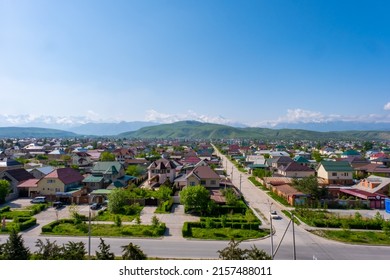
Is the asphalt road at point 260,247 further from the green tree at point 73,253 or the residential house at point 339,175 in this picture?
the residential house at point 339,175

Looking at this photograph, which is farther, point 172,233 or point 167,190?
point 167,190

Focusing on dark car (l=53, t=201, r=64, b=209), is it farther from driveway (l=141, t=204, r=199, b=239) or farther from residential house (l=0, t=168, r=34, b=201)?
driveway (l=141, t=204, r=199, b=239)

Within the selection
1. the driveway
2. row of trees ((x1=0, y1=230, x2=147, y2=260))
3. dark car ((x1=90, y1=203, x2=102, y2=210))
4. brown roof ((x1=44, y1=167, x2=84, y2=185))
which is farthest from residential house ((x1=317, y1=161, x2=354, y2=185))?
row of trees ((x1=0, y1=230, x2=147, y2=260))

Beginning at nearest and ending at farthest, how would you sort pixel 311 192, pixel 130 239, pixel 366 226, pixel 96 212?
pixel 130 239
pixel 366 226
pixel 96 212
pixel 311 192

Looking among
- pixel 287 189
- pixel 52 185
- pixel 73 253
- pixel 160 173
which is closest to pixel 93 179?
pixel 52 185

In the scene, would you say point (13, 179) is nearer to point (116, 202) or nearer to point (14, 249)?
point (116, 202)

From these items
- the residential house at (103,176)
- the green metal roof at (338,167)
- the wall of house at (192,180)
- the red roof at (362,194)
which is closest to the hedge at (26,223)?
the residential house at (103,176)

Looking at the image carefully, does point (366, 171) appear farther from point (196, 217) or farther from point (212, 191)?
point (196, 217)

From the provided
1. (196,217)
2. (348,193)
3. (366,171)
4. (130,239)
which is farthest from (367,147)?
(130,239)
